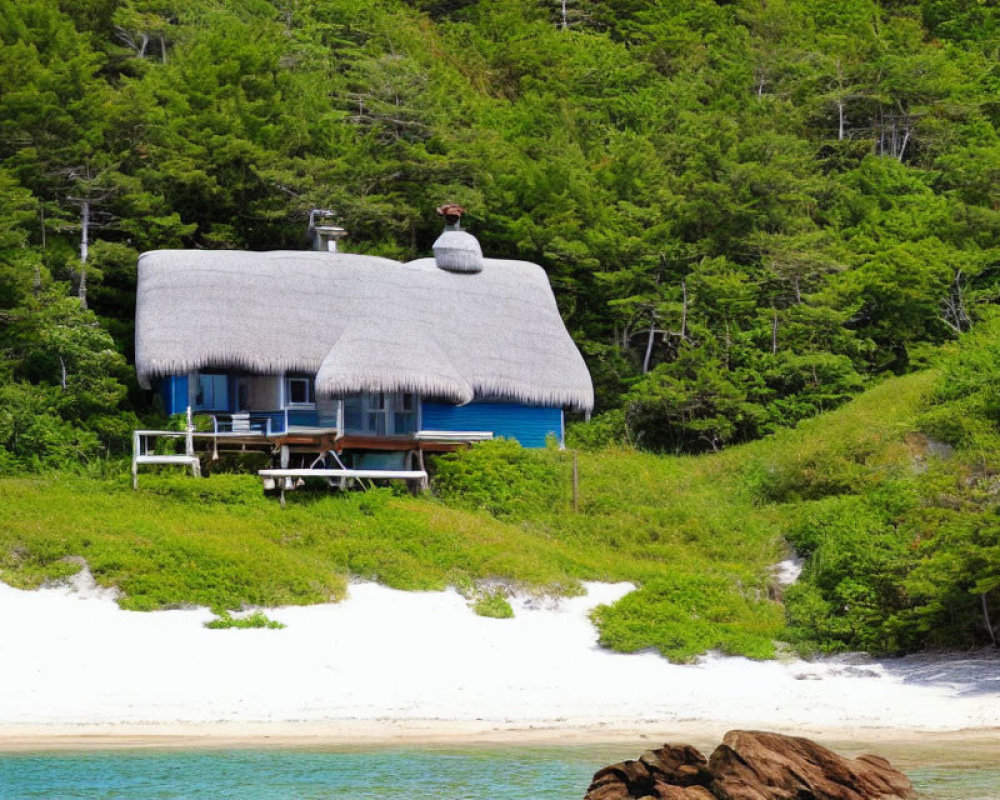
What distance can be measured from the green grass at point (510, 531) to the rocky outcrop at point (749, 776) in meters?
6.33

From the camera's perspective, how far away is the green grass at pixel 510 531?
19.4m

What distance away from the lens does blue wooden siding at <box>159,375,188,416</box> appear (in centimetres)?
2781

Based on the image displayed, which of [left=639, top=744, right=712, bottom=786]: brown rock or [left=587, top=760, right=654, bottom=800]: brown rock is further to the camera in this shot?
[left=639, top=744, right=712, bottom=786]: brown rock

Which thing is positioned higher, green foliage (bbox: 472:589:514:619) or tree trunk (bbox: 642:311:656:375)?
tree trunk (bbox: 642:311:656:375)

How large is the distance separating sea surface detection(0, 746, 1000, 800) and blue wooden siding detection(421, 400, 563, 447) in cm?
1495

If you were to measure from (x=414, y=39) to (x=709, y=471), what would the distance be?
2970cm

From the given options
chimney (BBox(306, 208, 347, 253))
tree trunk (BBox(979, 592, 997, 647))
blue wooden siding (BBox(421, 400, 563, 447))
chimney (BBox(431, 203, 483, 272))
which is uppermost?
chimney (BBox(306, 208, 347, 253))

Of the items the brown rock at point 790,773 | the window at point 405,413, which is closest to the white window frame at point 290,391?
the window at point 405,413

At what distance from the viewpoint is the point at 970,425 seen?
80.1 ft

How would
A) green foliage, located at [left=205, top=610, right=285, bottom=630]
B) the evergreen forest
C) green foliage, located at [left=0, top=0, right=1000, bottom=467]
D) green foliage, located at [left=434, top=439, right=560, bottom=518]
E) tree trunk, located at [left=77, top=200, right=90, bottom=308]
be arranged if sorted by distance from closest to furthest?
1. green foliage, located at [left=205, top=610, right=285, bottom=630]
2. green foliage, located at [left=434, top=439, right=560, bottom=518]
3. the evergreen forest
4. tree trunk, located at [left=77, top=200, right=90, bottom=308]
5. green foliage, located at [left=0, top=0, right=1000, bottom=467]

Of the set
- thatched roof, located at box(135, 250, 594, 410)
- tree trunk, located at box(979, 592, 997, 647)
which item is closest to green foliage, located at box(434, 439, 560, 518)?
thatched roof, located at box(135, 250, 594, 410)

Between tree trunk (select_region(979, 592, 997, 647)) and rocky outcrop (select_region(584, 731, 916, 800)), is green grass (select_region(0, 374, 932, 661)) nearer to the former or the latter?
tree trunk (select_region(979, 592, 997, 647))

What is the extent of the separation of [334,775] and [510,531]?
10.7m

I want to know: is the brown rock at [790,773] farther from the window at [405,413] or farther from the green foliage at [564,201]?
the green foliage at [564,201]
